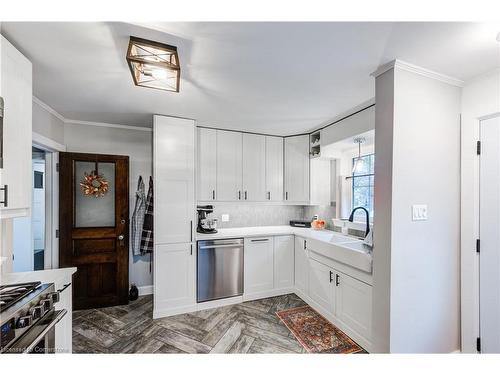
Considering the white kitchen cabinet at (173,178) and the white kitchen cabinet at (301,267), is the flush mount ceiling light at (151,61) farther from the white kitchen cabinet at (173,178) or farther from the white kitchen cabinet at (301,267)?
the white kitchen cabinet at (301,267)

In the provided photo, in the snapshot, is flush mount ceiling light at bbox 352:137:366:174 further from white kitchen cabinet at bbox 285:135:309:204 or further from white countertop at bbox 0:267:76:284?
white countertop at bbox 0:267:76:284

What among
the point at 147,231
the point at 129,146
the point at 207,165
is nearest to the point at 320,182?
the point at 207,165

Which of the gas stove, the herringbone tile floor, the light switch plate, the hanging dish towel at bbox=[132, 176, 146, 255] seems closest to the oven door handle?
the gas stove

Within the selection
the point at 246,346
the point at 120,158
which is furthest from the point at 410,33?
the point at 120,158

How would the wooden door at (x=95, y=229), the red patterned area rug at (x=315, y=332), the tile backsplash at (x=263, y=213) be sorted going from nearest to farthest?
the red patterned area rug at (x=315, y=332)
the wooden door at (x=95, y=229)
the tile backsplash at (x=263, y=213)

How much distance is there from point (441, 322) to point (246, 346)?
65.5 inches

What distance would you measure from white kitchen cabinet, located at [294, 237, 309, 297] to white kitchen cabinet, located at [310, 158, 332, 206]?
72cm

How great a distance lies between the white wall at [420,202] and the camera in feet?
5.06

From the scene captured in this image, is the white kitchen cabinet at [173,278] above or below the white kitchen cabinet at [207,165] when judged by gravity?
below

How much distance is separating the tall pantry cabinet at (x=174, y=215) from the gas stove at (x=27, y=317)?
131 cm

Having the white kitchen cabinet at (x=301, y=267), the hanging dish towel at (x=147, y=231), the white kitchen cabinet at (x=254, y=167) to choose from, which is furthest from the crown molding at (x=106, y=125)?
the white kitchen cabinet at (x=301, y=267)

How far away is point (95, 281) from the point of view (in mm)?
2811

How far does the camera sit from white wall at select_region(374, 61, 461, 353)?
1.54 m
